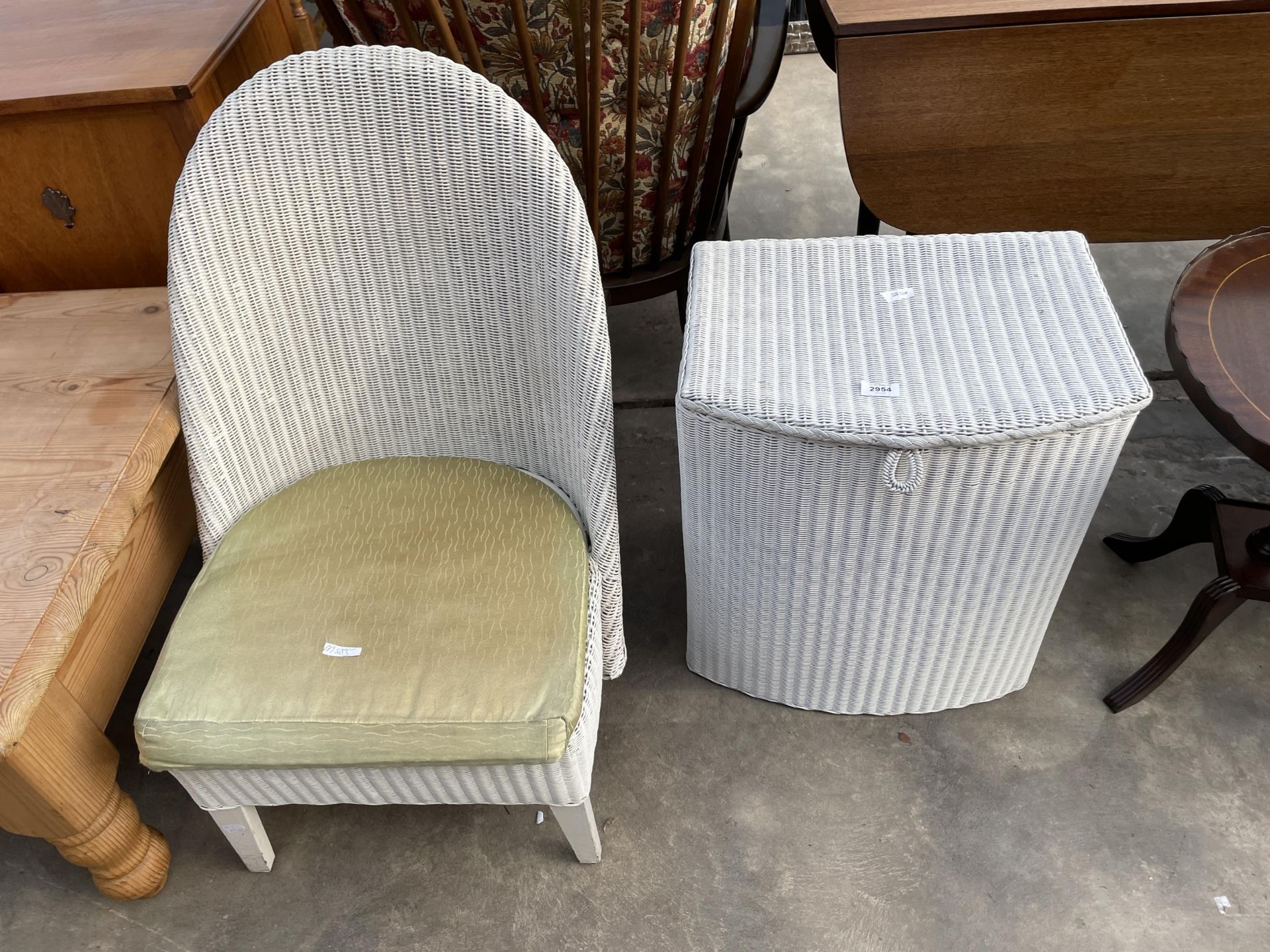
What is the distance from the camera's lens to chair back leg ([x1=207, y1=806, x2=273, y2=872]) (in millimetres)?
1227

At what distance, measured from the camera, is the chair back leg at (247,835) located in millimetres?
1227

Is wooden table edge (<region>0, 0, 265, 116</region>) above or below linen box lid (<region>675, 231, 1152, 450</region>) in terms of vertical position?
above

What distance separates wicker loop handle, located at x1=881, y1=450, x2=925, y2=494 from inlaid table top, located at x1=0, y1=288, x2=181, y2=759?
90cm

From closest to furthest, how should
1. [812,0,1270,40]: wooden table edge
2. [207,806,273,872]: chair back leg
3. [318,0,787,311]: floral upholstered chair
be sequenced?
1. [207,806,273,872]: chair back leg
2. [318,0,787,311]: floral upholstered chair
3. [812,0,1270,40]: wooden table edge

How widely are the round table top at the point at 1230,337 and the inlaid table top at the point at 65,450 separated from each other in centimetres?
132

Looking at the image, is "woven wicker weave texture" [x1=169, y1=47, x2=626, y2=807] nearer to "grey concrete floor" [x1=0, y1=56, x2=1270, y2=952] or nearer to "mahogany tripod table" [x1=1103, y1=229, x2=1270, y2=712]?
"grey concrete floor" [x1=0, y1=56, x2=1270, y2=952]

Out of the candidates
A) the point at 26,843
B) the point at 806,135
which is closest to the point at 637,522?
the point at 26,843

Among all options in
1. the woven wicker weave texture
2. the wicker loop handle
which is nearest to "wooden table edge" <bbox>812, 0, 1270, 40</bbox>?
the woven wicker weave texture

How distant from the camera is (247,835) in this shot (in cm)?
128

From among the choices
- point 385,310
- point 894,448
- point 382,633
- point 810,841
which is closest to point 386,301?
point 385,310

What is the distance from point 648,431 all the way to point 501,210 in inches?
36.8

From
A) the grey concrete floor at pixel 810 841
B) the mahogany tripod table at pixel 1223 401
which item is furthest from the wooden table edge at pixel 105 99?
the mahogany tripod table at pixel 1223 401

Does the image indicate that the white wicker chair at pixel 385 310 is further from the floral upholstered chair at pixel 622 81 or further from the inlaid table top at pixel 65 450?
the floral upholstered chair at pixel 622 81

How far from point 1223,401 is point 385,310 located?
3.47ft
